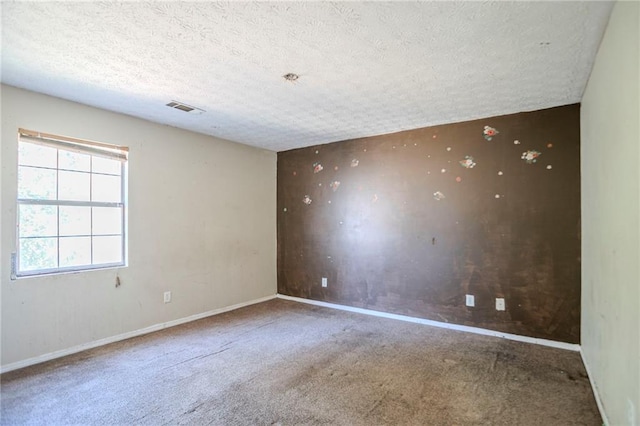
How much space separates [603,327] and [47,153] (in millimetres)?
4492

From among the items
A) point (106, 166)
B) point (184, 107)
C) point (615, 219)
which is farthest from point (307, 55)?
point (106, 166)

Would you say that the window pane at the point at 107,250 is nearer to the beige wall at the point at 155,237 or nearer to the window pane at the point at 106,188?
the beige wall at the point at 155,237

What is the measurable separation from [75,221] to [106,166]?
0.63 metres

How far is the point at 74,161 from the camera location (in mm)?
3125

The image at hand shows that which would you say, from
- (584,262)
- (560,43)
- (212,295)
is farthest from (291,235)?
(560,43)

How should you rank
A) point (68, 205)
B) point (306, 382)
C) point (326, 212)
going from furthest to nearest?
point (326, 212), point (68, 205), point (306, 382)

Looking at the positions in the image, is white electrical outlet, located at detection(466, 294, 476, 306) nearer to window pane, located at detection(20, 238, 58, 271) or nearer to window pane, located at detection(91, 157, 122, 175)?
window pane, located at detection(91, 157, 122, 175)

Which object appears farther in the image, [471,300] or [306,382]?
[471,300]

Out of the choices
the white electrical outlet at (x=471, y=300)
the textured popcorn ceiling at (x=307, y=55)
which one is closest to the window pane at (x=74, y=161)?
the textured popcorn ceiling at (x=307, y=55)

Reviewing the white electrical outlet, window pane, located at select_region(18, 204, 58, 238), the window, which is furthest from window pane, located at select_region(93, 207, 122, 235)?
the white electrical outlet

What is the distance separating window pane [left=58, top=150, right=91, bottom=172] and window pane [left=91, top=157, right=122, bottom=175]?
59mm

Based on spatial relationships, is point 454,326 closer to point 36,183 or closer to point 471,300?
point 471,300

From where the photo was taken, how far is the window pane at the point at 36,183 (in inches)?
109

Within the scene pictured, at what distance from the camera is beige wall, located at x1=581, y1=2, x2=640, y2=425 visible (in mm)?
1413
